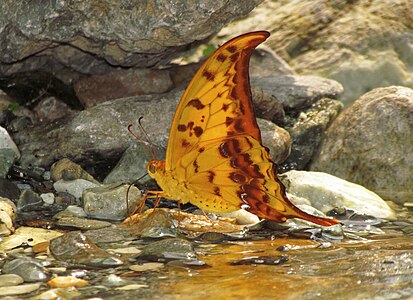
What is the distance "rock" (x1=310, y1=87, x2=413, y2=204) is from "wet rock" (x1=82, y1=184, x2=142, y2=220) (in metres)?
2.11

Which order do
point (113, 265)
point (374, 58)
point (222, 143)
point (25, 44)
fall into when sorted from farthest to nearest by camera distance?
point (374, 58)
point (25, 44)
point (222, 143)
point (113, 265)

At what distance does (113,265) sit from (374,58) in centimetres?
483

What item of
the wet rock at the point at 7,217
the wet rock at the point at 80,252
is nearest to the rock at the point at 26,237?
the wet rock at the point at 7,217

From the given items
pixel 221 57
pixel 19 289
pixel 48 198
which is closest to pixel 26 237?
pixel 48 198

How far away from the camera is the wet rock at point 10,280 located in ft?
12.6

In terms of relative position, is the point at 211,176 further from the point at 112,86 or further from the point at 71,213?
the point at 112,86

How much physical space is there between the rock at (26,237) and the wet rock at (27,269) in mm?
579

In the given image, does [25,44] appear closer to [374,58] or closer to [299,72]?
[299,72]

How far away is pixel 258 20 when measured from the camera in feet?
28.9

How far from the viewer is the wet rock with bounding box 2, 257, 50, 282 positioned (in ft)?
13.0

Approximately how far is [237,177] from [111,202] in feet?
3.84

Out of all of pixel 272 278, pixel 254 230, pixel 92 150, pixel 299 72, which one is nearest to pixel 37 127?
pixel 92 150

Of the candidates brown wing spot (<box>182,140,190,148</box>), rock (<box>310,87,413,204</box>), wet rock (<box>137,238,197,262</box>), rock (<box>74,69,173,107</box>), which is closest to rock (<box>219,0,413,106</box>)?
rock (<box>310,87,413,204</box>)

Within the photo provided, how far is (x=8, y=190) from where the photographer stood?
5859mm
